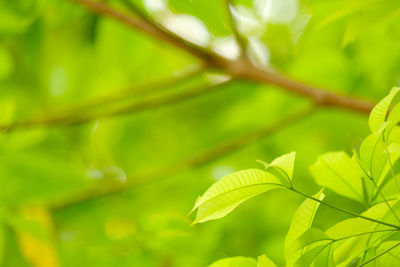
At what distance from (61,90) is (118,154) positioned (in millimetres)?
178

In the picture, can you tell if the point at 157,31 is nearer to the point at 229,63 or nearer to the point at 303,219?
the point at 229,63

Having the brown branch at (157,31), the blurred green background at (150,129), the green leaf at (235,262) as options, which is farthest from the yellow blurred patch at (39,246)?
the green leaf at (235,262)

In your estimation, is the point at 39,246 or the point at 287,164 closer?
the point at 287,164

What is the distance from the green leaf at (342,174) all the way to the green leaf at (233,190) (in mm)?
64

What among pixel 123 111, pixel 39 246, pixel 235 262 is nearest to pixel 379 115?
pixel 235 262

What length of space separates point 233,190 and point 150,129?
920 millimetres

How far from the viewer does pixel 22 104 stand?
1.33 m

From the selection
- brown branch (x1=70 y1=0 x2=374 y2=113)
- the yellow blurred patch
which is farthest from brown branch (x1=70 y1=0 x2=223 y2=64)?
the yellow blurred patch

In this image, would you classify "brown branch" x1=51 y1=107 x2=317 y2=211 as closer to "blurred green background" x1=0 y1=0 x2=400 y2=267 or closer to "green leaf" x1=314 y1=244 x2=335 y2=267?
"blurred green background" x1=0 y1=0 x2=400 y2=267

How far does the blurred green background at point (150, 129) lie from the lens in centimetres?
90

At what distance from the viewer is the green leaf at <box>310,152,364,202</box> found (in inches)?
17.2

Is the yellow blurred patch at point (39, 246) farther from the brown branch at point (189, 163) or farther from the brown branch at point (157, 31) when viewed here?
the brown branch at point (157, 31)

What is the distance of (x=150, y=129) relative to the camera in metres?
1.31

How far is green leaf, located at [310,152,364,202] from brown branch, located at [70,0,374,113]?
38 cm
